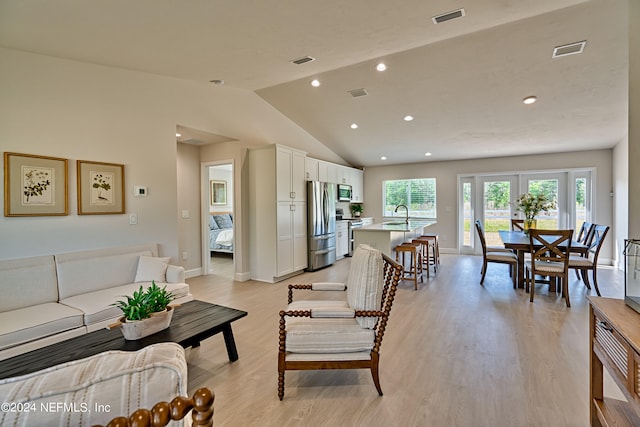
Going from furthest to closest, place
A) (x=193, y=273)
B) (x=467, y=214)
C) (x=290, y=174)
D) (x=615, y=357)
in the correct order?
(x=467, y=214) → (x=193, y=273) → (x=290, y=174) → (x=615, y=357)

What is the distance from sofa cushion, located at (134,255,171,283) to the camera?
3.33m

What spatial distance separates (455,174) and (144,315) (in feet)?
24.9

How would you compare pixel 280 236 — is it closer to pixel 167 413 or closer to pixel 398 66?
pixel 398 66

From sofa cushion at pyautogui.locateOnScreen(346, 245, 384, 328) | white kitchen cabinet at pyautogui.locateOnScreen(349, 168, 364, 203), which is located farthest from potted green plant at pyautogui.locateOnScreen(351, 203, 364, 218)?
sofa cushion at pyautogui.locateOnScreen(346, 245, 384, 328)

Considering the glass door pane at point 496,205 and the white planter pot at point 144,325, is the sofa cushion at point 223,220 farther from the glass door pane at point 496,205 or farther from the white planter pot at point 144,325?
the glass door pane at point 496,205

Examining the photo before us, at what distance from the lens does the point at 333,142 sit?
22.9ft

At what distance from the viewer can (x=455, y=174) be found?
764cm

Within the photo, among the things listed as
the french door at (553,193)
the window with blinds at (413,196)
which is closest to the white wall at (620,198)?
the french door at (553,193)

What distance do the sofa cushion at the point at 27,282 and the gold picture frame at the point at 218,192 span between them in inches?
208

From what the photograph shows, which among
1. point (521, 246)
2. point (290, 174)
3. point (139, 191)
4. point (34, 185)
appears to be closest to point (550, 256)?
point (521, 246)

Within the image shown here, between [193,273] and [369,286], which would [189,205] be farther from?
[369,286]

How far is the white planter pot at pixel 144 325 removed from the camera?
1916 millimetres

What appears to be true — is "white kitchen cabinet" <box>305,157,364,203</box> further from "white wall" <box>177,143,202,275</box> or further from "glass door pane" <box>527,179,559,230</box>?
"glass door pane" <box>527,179,559,230</box>

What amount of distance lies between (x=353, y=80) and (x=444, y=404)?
13.7 feet
